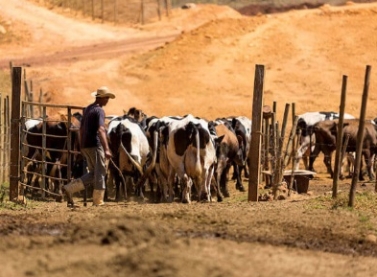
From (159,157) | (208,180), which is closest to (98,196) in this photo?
(208,180)

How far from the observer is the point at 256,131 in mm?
17047

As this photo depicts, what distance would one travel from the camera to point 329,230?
496 inches

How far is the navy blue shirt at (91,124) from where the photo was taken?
15.6 m

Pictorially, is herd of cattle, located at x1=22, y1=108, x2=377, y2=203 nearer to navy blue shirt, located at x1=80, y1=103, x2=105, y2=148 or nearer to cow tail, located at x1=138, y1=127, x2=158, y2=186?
cow tail, located at x1=138, y1=127, x2=158, y2=186

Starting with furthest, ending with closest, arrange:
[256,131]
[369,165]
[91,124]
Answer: [369,165] → [256,131] → [91,124]

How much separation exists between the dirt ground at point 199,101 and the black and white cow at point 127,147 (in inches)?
85.8

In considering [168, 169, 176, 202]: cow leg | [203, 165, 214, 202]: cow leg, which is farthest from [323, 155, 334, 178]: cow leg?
[203, 165, 214, 202]: cow leg

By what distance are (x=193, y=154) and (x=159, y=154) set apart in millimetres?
2455

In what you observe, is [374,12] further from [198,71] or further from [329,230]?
[329,230]

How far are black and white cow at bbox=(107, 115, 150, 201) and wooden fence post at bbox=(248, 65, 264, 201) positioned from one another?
4.78 m

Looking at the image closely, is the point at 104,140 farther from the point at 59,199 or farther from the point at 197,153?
the point at 59,199

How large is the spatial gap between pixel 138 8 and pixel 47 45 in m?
13.6

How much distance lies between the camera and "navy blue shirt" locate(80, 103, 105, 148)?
51.2 ft

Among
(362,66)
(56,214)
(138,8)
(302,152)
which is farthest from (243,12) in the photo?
(56,214)
